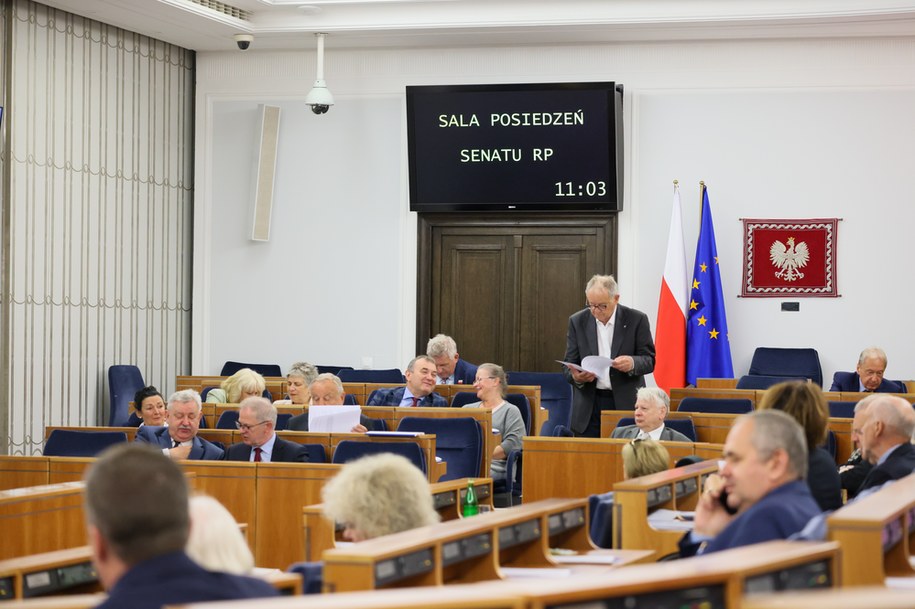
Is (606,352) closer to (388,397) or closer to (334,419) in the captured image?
(388,397)

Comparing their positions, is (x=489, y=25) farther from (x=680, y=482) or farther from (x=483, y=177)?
(x=680, y=482)

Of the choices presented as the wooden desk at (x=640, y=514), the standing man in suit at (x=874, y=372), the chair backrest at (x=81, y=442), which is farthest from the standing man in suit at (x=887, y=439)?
the standing man in suit at (x=874, y=372)

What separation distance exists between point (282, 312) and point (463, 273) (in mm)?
1890

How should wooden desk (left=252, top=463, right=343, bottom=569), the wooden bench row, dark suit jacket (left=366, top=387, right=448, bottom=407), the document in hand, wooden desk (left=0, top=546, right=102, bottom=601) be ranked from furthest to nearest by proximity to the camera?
dark suit jacket (left=366, top=387, right=448, bottom=407) → the document in hand → the wooden bench row → wooden desk (left=252, top=463, right=343, bottom=569) → wooden desk (left=0, top=546, right=102, bottom=601)

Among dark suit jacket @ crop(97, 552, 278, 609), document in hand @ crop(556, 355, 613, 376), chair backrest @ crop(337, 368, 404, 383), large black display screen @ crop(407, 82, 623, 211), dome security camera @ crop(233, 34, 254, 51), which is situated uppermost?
dome security camera @ crop(233, 34, 254, 51)

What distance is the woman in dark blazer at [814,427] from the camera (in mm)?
4133

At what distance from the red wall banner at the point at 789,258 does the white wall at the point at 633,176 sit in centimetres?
10

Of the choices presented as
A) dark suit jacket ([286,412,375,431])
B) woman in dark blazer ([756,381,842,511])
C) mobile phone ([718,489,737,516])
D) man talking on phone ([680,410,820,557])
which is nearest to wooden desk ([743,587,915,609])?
man talking on phone ([680,410,820,557])

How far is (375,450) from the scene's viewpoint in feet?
21.1

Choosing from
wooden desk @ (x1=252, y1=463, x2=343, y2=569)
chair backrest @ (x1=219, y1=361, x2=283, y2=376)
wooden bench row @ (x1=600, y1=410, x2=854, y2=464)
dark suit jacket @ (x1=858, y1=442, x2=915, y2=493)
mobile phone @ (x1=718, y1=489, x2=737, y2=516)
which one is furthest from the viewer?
chair backrest @ (x1=219, y1=361, x2=283, y2=376)

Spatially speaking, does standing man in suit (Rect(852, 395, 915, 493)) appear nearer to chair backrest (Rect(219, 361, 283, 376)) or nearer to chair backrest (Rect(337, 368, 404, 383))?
chair backrest (Rect(337, 368, 404, 383))

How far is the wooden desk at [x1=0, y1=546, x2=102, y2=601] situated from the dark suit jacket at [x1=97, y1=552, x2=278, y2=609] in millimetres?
1293

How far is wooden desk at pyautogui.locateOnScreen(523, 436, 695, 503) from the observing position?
255 inches

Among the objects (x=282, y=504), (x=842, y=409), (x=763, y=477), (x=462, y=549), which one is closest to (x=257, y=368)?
(x=842, y=409)
